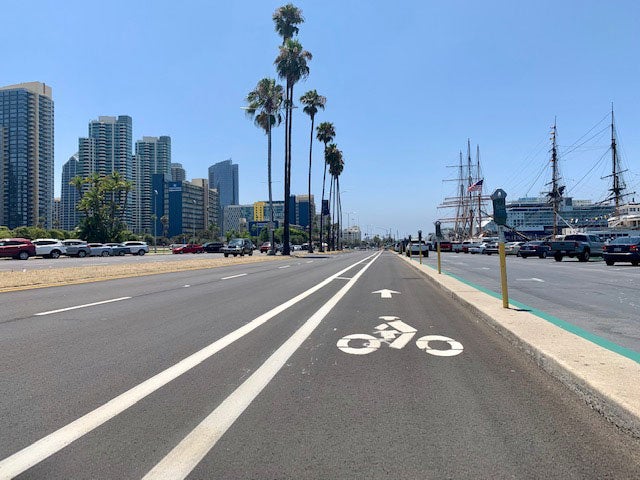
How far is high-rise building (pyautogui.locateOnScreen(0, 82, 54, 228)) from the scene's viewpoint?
100 metres

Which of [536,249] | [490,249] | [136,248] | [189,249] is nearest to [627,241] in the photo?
[536,249]

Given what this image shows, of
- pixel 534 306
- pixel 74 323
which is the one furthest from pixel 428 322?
pixel 74 323

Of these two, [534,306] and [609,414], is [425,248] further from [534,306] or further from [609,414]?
[609,414]

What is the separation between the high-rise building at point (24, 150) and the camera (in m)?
100

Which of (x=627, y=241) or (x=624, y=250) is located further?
(x=627, y=241)

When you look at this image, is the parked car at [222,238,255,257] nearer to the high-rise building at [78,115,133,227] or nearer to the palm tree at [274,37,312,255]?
the palm tree at [274,37,312,255]

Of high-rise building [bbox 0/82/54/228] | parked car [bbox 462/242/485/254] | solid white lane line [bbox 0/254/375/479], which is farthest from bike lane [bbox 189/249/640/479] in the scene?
high-rise building [bbox 0/82/54/228]

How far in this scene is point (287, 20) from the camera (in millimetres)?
51656

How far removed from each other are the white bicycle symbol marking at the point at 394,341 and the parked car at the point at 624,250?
72.9 feet

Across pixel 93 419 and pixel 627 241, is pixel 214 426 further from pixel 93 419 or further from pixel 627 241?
pixel 627 241

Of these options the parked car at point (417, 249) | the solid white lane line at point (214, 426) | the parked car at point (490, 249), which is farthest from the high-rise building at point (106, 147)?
the solid white lane line at point (214, 426)

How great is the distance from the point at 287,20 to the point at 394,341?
51.0 meters

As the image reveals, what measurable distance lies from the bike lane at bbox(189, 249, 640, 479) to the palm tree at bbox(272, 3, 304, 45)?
50.8m

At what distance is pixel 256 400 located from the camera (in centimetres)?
468
